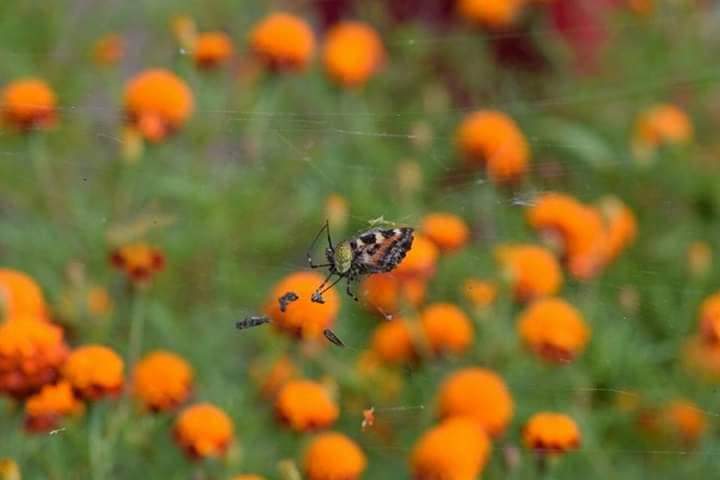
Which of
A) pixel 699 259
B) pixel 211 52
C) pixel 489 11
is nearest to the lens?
pixel 699 259

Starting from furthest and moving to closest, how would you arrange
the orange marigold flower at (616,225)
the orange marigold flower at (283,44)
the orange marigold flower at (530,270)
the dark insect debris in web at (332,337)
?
the orange marigold flower at (283,44)
the orange marigold flower at (616,225)
the orange marigold flower at (530,270)
the dark insect debris in web at (332,337)

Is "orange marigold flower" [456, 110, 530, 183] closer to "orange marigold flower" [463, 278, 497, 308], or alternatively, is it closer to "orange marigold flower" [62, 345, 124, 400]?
"orange marigold flower" [463, 278, 497, 308]

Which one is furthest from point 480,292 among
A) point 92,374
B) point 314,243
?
point 92,374

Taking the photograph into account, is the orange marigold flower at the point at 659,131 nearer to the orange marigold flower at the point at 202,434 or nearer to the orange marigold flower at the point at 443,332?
the orange marigold flower at the point at 443,332

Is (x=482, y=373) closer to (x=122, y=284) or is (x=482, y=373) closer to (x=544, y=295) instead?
(x=544, y=295)

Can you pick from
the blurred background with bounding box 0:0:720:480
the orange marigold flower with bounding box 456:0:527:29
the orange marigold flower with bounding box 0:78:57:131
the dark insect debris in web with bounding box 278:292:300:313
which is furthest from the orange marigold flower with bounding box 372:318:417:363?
the orange marigold flower with bounding box 456:0:527:29

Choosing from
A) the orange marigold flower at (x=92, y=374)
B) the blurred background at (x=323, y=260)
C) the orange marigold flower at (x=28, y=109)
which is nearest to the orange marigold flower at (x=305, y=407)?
the blurred background at (x=323, y=260)

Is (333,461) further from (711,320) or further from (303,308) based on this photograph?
(711,320)
